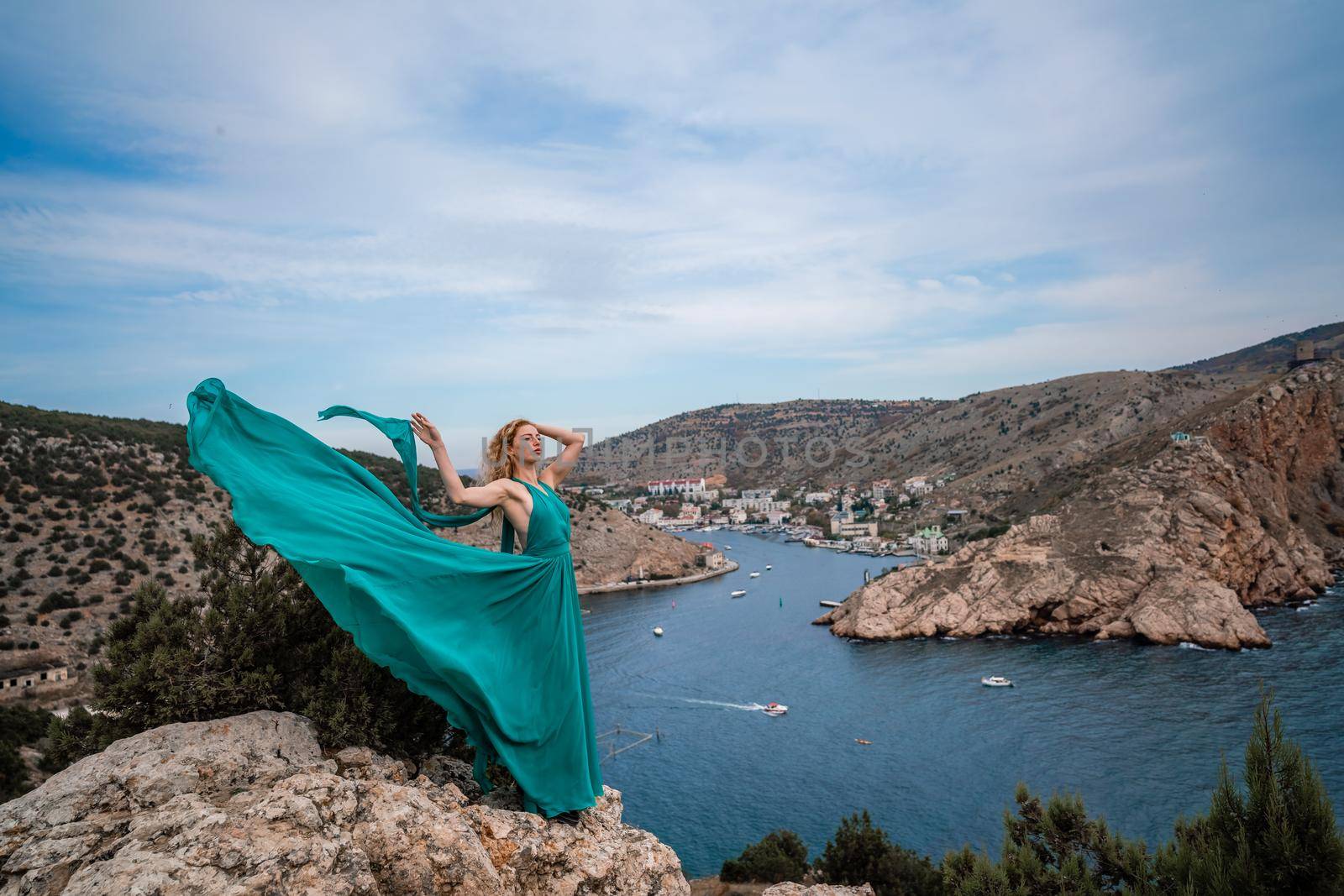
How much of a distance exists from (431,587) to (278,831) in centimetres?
160

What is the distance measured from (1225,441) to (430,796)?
2681 inches

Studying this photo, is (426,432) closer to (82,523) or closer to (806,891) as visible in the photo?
(806,891)

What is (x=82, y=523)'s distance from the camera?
33.0 metres

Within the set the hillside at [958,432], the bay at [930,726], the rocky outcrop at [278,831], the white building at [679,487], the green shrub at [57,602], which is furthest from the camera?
the white building at [679,487]

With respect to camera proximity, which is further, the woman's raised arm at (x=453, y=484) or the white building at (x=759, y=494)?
the white building at (x=759, y=494)

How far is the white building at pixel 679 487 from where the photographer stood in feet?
484

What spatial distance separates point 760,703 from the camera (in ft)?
127

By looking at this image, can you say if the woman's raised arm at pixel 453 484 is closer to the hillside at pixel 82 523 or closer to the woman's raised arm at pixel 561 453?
the woman's raised arm at pixel 561 453

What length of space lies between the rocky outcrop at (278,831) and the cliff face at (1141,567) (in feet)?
154

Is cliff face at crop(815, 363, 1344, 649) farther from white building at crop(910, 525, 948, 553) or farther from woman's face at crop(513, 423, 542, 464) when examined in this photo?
woman's face at crop(513, 423, 542, 464)

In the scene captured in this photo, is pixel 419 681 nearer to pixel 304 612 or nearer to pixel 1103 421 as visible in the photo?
pixel 304 612

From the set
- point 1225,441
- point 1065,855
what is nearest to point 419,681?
point 1065,855

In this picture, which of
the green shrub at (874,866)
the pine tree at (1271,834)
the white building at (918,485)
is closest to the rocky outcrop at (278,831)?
the pine tree at (1271,834)

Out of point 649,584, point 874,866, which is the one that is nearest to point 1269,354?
point 649,584
